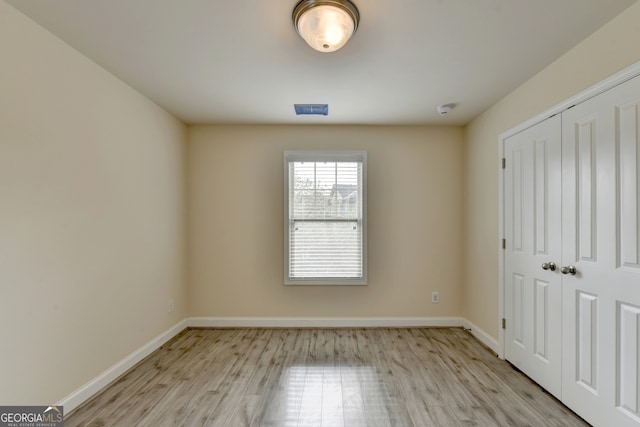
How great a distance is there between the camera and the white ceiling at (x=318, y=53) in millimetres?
1710

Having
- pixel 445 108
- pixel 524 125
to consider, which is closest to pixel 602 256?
pixel 524 125

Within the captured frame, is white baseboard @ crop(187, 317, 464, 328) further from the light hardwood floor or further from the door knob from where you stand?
the door knob

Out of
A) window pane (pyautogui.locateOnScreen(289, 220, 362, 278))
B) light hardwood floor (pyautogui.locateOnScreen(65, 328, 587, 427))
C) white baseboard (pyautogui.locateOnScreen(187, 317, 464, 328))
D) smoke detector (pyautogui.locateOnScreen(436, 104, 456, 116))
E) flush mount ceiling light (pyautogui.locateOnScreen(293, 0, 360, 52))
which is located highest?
smoke detector (pyautogui.locateOnScreen(436, 104, 456, 116))

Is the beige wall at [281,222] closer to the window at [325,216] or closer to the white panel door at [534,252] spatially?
the window at [325,216]

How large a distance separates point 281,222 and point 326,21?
97.8 inches

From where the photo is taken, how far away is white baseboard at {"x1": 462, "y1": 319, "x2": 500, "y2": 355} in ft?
9.97

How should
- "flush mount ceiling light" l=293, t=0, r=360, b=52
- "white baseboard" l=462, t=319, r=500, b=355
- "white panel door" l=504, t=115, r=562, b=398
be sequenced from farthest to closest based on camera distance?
"white baseboard" l=462, t=319, r=500, b=355
"white panel door" l=504, t=115, r=562, b=398
"flush mount ceiling light" l=293, t=0, r=360, b=52

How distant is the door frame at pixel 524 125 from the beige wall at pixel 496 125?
0.05 m

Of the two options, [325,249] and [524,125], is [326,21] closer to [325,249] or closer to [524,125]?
[524,125]

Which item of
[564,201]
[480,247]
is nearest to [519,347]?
[480,247]

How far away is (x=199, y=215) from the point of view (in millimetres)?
3783

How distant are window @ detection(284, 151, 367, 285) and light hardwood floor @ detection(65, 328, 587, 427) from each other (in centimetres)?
82

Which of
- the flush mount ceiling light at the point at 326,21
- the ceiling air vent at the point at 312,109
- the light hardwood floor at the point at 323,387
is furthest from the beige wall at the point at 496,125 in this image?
the ceiling air vent at the point at 312,109

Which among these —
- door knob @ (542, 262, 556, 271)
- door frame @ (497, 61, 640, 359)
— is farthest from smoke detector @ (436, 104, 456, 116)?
door knob @ (542, 262, 556, 271)
